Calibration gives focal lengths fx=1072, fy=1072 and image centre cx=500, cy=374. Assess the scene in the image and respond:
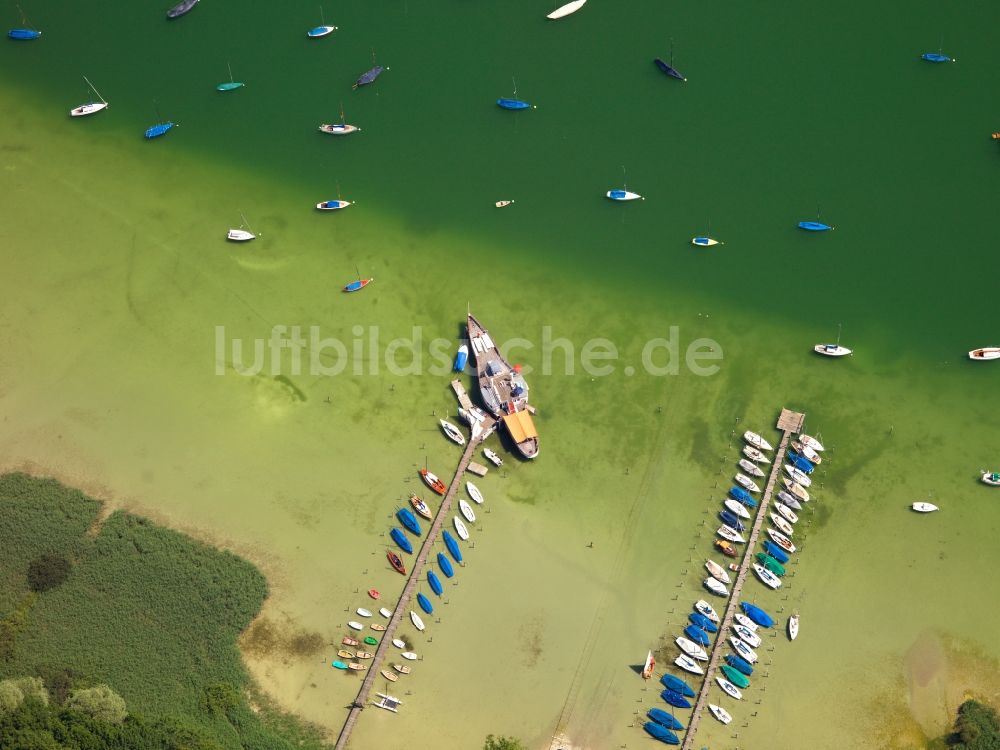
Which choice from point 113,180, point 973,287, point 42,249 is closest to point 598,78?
point 973,287

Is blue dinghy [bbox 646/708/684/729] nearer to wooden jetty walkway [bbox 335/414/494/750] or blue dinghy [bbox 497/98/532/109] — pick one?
wooden jetty walkway [bbox 335/414/494/750]

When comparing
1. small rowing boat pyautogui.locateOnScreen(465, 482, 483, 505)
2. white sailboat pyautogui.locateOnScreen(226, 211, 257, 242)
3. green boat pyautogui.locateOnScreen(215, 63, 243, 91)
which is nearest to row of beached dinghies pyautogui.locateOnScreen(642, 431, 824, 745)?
small rowing boat pyautogui.locateOnScreen(465, 482, 483, 505)

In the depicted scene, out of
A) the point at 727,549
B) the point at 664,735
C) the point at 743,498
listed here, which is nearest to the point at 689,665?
the point at 664,735

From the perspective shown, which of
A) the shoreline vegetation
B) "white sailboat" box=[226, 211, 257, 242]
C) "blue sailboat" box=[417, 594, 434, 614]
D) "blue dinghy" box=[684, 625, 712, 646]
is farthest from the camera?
"white sailboat" box=[226, 211, 257, 242]

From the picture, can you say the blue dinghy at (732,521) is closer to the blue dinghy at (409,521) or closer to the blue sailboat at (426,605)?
the blue sailboat at (426,605)

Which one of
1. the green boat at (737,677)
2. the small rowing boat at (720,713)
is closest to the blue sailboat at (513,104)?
A: the green boat at (737,677)

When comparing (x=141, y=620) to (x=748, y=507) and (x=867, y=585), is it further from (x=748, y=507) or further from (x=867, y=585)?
(x=867, y=585)
